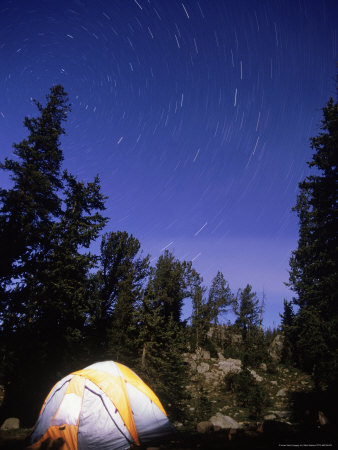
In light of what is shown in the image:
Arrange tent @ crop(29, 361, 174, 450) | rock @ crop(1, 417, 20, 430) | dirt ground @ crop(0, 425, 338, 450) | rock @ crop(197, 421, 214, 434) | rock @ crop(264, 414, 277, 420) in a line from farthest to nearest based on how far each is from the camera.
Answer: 1. rock @ crop(264, 414, 277, 420)
2. rock @ crop(1, 417, 20, 430)
3. rock @ crop(197, 421, 214, 434)
4. tent @ crop(29, 361, 174, 450)
5. dirt ground @ crop(0, 425, 338, 450)

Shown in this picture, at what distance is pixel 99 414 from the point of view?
6.41 meters

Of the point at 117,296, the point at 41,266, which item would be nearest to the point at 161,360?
the point at 117,296

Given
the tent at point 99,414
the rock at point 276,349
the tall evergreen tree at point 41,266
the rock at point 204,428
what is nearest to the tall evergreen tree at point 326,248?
the rock at point 204,428

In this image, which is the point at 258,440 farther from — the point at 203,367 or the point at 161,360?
the point at 203,367

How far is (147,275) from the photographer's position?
18.5m

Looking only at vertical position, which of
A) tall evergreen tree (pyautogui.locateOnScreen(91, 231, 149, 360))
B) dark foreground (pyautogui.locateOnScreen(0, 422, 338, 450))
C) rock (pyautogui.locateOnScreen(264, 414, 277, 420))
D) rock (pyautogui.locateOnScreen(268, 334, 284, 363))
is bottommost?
rock (pyautogui.locateOnScreen(264, 414, 277, 420))

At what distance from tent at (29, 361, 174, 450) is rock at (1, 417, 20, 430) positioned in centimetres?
453

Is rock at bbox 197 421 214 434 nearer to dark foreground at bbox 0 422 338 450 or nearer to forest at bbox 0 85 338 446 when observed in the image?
dark foreground at bbox 0 422 338 450

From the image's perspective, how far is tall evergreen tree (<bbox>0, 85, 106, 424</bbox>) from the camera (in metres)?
10.6

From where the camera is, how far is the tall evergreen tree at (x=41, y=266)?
A: 10.6 meters

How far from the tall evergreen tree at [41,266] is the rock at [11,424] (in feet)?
2.57

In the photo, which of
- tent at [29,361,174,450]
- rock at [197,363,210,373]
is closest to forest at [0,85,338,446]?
tent at [29,361,174,450]

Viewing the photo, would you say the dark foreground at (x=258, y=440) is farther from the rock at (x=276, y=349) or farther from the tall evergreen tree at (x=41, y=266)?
the rock at (x=276, y=349)

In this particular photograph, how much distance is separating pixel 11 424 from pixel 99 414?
22.1 feet
